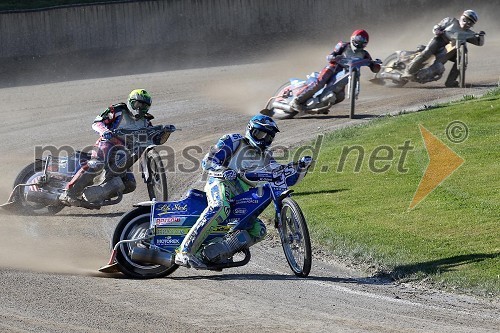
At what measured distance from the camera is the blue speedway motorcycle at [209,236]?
11195mm

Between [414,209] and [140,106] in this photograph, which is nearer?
[414,209]

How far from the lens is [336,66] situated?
2209 centimetres

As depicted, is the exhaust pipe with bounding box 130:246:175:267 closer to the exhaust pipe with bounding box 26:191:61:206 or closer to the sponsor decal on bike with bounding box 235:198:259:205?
the sponsor decal on bike with bounding box 235:198:259:205

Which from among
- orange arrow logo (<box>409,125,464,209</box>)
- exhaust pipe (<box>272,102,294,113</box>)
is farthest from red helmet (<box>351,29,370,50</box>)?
orange arrow logo (<box>409,125,464,209</box>)

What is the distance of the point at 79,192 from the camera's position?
593 inches

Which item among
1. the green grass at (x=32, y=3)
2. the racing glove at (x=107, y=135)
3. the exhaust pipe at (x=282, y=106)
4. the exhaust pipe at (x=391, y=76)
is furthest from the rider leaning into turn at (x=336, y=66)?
the green grass at (x=32, y=3)

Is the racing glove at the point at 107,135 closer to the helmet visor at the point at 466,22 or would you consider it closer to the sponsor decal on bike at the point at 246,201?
the sponsor decal on bike at the point at 246,201

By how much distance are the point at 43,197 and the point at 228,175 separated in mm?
5273

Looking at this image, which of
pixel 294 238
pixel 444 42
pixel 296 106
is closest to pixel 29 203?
pixel 294 238

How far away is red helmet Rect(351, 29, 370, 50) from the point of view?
21.4 metres

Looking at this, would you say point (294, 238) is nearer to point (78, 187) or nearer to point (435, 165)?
point (78, 187)

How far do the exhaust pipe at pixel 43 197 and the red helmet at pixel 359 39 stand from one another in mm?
9018

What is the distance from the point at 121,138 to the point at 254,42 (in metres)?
20.5

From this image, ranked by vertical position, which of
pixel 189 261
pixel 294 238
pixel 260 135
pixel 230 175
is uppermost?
pixel 260 135
